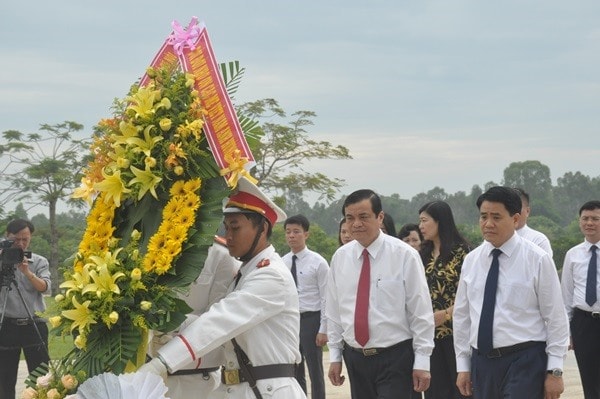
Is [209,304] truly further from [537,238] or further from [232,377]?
[537,238]

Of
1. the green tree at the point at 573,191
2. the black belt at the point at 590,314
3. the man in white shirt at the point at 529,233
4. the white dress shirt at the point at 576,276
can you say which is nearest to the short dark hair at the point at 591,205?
the white dress shirt at the point at 576,276

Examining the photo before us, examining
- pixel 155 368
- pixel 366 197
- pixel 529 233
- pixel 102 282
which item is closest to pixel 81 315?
pixel 102 282

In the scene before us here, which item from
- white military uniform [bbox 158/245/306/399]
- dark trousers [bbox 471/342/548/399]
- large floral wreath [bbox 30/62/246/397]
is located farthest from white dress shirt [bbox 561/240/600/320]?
large floral wreath [bbox 30/62/246/397]

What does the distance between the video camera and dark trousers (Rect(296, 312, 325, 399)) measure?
10.8ft

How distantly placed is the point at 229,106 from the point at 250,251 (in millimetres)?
803

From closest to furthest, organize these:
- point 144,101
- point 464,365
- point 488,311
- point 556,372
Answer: point 144,101 < point 556,372 < point 488,311 < point 464,365

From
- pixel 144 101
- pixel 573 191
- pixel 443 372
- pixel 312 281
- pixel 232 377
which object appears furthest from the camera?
pixel 573 191

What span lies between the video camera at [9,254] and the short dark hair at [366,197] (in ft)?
13.1

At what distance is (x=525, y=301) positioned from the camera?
641cm

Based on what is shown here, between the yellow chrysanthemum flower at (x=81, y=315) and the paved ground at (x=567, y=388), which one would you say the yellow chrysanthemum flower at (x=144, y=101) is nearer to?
the yellow chrysanthemum flower at (x=81, y=315)

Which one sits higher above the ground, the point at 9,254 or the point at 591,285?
the point at 9,254

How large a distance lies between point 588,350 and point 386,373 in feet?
12.0

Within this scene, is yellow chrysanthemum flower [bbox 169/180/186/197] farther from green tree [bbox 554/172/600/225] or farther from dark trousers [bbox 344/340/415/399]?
green tree [bbox 554/172/600/225]

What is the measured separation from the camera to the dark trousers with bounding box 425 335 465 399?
8859mm
